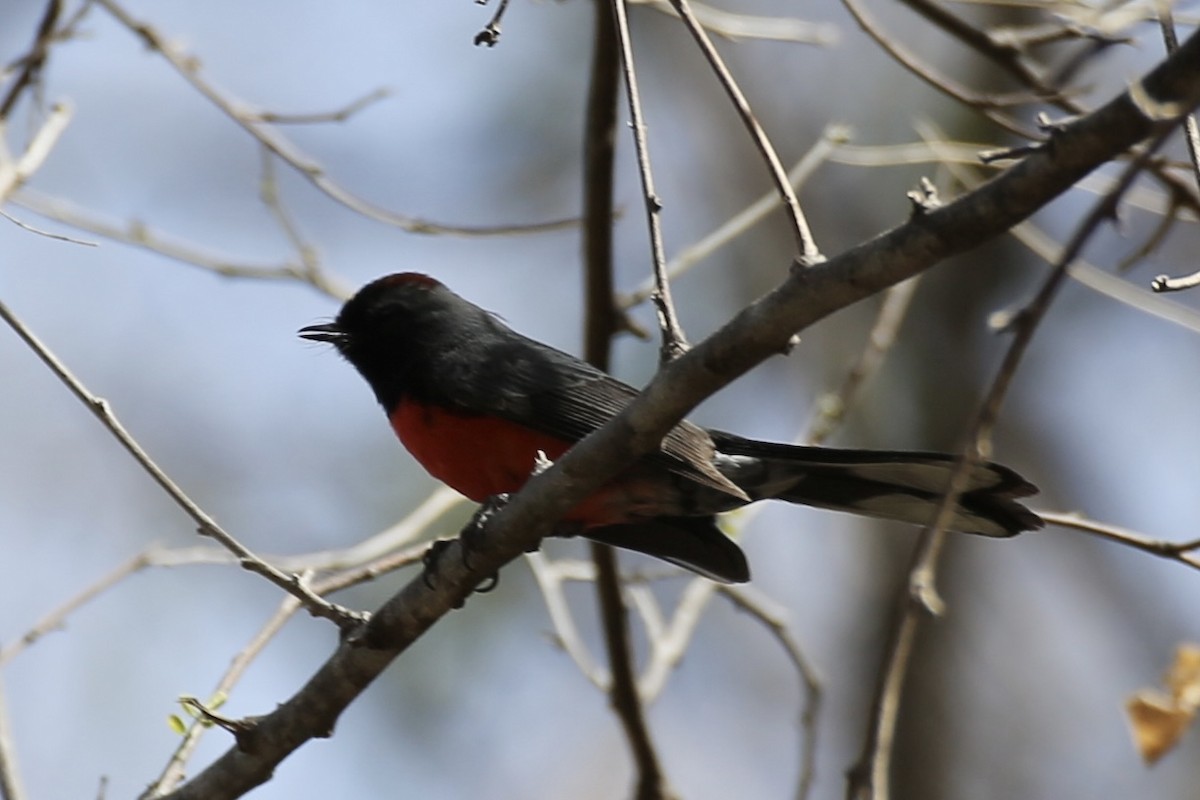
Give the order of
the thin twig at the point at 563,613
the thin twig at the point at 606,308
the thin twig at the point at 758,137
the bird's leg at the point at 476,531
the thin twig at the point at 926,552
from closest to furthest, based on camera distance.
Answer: the thin twig at the point at 926,552 → the thin twig at the point at 758,137 → the bird's leg at the point at 476,531 → the thin twig at the point at 606,308 → the thin twig at the point at 563,613

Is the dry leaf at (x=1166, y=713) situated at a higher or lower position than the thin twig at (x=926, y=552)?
higher

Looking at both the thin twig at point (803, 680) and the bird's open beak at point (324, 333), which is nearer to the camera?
the thin twig at point (803, 680)

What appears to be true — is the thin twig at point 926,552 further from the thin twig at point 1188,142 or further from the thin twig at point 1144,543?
the thin twig at point 1144,543

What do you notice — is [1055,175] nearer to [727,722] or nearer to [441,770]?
[441,770]

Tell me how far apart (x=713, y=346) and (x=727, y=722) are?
8.14 metres

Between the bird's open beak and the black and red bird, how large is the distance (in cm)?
33

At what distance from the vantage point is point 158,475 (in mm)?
2803

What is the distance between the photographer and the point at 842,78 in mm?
10547

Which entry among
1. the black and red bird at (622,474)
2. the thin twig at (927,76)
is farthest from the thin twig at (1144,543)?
→ the thin twig at (927,76)

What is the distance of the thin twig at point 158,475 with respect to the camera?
273 cm

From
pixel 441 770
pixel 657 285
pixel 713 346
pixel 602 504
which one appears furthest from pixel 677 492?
pixel 441 770

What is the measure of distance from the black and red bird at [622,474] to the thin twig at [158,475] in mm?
1181

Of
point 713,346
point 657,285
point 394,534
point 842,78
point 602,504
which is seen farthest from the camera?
point 842,78

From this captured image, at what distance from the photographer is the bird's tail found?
3732 millimetres
